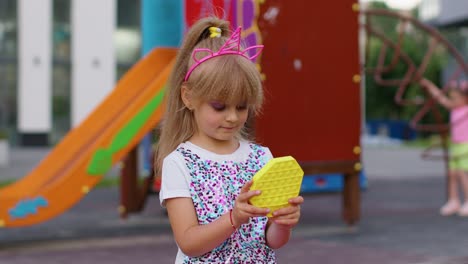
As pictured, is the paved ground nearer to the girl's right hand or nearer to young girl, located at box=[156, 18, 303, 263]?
young girl, located at box=[156, 18, 303, 263]

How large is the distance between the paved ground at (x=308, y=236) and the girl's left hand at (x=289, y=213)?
13.0 ft

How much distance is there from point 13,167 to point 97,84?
999 centimetres

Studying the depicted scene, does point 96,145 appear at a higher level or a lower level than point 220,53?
lower

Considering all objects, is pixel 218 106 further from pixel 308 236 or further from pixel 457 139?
pixel 457 139

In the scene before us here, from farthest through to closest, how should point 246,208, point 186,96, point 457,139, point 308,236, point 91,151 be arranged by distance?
point 457,139
point 308,236
point 91,151
point 186,96
point 246,208

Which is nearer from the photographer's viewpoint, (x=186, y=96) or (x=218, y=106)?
(x=218, y=106)

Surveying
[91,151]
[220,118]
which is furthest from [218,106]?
[91,151]

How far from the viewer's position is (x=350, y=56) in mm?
7227

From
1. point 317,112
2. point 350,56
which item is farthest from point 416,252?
point 350,56

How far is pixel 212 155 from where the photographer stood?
82.5 inches

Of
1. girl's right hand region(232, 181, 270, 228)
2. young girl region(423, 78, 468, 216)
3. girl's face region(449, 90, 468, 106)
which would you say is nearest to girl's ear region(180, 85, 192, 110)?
girl's right hand region(232, 181, 270, 228)

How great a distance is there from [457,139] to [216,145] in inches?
279

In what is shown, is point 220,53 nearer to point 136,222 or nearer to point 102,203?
point 136,222

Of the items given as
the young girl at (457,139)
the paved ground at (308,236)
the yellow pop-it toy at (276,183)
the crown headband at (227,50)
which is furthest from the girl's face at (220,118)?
the young girl at (457,139)
